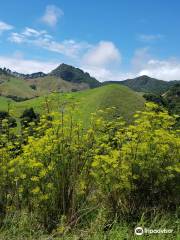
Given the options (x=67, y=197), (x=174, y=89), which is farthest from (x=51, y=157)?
(x=174, y=89)

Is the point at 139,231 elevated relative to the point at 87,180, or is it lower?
lower

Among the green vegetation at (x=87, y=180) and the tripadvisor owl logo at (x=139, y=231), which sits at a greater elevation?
the green vegetation at (x=87, y=180)

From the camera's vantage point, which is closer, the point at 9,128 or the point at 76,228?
the point at 76,228

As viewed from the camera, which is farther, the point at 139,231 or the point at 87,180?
the point at 87,180

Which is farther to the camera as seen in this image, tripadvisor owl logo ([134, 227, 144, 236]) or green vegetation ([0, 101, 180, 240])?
green vegetation ([0, 101, 180, 240])

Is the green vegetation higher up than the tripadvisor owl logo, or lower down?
higher up

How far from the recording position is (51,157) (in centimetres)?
762

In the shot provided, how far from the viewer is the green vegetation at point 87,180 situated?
7.48 meters

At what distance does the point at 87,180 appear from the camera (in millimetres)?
7957

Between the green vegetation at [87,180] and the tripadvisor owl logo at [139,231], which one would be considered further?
the green vegetation at [87,180]

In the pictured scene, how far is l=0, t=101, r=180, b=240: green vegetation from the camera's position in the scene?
7.48m

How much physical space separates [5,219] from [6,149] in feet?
4.49

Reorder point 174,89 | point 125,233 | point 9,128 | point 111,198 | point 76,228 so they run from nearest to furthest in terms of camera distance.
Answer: point 125,233 < point 76,228 < point 111,198 < point 9,128 < point 174,89

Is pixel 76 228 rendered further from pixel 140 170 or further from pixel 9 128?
pixel 9 128
